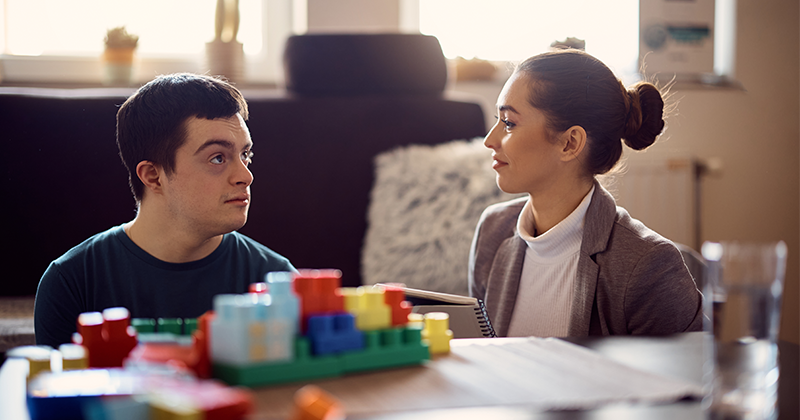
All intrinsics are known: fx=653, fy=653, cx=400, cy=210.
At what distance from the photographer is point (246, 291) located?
3.67 feet

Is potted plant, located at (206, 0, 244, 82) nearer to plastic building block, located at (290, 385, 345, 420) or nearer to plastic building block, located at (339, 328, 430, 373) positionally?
plastic building block, located at (339, 328, 430, 373)

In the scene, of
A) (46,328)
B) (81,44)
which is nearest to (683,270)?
(46,328)

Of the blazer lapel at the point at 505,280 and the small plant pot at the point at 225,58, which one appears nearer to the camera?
the blazer lapel at the point at 505,280

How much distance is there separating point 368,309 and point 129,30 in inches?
79.9

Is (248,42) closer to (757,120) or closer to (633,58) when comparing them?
(633,58)

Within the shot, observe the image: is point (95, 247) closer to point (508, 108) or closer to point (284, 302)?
point (284, 302)

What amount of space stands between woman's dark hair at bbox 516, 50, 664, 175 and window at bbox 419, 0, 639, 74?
1.33 meters

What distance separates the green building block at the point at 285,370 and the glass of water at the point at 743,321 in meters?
0.29

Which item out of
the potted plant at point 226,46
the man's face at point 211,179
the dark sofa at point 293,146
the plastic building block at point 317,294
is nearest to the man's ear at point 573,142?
the dark sofa at point 293,146

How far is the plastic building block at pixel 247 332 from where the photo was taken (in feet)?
1.61

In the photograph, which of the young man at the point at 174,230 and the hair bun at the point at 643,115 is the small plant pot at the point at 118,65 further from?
the hair bun at the point at 643,115

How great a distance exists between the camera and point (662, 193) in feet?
8.55

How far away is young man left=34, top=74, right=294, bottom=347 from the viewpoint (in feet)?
3.44

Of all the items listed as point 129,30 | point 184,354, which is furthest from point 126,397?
point 129,30
